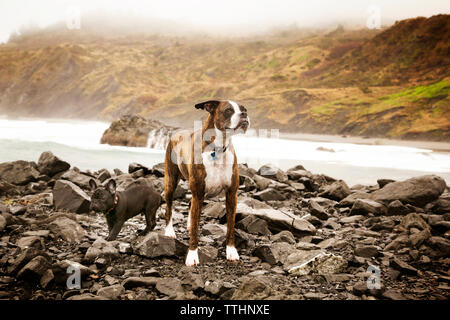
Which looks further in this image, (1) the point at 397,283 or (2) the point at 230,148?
(2) the point at 230,148

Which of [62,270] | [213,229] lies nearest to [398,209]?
[213,229]

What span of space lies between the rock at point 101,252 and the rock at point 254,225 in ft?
6.69

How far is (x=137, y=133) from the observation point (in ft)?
74.6

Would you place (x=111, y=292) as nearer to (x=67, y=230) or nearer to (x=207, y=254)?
(x=207, y=254)

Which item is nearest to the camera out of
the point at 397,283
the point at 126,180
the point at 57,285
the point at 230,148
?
the point at 57,285

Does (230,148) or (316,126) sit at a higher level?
(316,126)

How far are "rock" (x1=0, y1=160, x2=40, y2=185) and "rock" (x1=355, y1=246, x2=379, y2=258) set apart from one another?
821 cm

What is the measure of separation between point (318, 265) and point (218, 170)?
1.69m

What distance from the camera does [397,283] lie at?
11.9ft

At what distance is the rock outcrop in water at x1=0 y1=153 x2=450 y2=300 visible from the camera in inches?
132

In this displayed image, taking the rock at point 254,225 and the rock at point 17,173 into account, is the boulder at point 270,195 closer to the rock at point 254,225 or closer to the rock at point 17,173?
the rock at point 254,225

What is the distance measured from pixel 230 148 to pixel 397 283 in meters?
2.53
